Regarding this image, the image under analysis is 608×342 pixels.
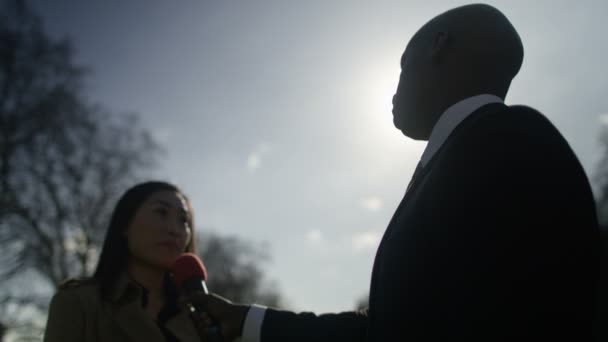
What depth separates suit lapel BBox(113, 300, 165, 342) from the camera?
2703 millimetres

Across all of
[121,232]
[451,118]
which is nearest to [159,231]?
[121,232]

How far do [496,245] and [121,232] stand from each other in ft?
9.20

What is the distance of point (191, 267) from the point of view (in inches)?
111

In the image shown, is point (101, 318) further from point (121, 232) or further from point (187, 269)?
point (121, 232)

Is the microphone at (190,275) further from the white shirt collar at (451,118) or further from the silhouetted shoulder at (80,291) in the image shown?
the white shirt collar at (451,118)

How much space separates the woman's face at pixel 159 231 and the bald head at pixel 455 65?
187 centimetres

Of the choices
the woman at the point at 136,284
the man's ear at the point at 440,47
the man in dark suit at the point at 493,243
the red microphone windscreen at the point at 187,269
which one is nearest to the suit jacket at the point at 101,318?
the woman at the point at 136,284

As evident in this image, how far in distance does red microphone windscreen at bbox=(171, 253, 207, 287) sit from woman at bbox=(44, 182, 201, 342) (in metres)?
0.33

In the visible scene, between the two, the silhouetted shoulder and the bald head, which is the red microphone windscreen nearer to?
the silhouetted shoulder

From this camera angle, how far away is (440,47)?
207 cm

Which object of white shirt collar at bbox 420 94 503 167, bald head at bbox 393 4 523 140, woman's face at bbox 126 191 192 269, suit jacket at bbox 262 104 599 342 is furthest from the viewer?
woman's face at bbox 126 191 192 269

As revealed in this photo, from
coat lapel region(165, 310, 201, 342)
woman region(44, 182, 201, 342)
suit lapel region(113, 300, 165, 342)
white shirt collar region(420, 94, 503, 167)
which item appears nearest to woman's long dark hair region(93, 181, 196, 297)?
woman region(44, 182, 201, 342)

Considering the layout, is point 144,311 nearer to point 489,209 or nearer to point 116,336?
point 116,336

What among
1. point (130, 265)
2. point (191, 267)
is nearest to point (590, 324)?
point (191, 267)
